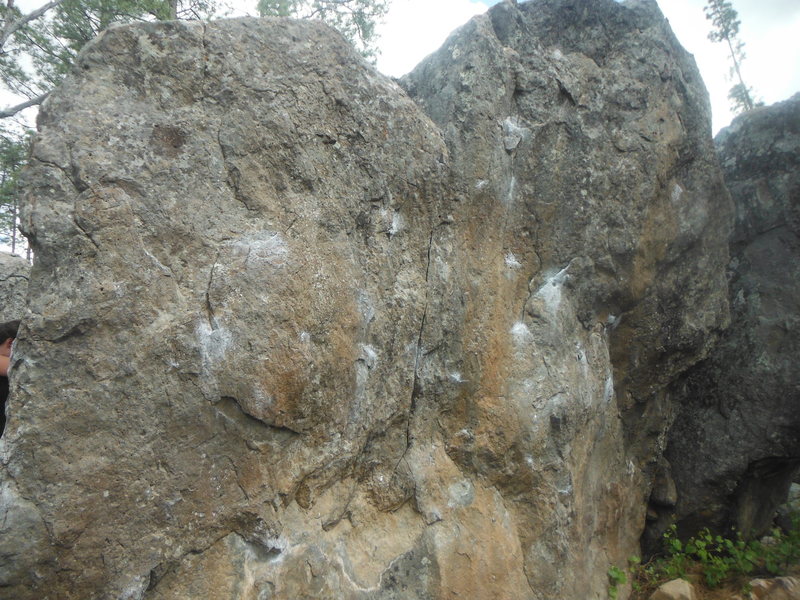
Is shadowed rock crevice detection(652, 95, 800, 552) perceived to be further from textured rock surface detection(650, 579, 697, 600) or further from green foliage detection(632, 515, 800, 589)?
textured rock surface detection(650, 579, 697, 600)

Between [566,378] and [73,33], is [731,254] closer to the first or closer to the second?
[566,378]

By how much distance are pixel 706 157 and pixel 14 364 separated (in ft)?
14.0

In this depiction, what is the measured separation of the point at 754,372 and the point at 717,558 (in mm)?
1387

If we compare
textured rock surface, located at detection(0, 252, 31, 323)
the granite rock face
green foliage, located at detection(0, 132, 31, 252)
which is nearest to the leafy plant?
the granite rock face

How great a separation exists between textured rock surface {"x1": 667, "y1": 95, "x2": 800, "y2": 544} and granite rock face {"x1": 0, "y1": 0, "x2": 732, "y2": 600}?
552mm

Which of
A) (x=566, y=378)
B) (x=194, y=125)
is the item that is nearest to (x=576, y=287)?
(x=566, y=378)

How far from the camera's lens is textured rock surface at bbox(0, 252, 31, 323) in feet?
19.9

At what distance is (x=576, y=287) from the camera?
12.4ft

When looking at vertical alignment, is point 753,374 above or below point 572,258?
below

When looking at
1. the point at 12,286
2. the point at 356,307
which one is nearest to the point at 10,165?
the point at 12,286

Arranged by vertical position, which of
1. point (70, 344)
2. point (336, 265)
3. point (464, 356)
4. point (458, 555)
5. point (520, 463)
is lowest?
point (458, 555)

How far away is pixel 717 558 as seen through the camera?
4340 mm

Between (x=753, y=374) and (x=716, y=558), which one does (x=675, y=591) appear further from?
(x=753, y=374)

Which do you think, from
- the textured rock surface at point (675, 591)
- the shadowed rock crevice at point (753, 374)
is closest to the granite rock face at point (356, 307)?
the textured rock surface at point (675, 591)
